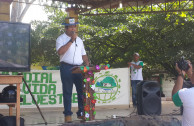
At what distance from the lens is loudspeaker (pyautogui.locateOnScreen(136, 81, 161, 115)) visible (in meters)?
5.66

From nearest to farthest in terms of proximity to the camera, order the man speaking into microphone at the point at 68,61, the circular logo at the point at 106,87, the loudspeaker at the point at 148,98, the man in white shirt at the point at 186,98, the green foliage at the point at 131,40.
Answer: the man in white shirt at the point at 186,98 < the man speaking into microphone at the point at 68,61 < the loudspeaker at the point at 148,98 < the circular logo at the point at 106,87 < the green foliage at the point at 131,40

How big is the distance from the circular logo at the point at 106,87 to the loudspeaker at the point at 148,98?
2.51 metres

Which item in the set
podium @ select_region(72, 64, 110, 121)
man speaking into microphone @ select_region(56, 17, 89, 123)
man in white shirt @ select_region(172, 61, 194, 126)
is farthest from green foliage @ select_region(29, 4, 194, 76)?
man in white shirt @ select_region(172, 61, 194, 126)

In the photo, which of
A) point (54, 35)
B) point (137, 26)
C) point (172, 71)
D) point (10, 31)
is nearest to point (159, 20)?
point (137, 26)

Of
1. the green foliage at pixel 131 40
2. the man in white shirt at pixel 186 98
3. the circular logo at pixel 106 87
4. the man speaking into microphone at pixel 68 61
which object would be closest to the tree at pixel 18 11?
the green foliage at pixel 131 40

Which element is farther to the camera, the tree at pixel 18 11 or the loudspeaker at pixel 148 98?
the tree at pixel 18 11

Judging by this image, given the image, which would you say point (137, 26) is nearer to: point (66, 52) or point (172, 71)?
point (172, 71)

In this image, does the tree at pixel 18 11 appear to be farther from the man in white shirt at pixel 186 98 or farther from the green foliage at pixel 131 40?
the man in white shirt at pixel 186 98

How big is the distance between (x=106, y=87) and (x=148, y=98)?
2.70 metres

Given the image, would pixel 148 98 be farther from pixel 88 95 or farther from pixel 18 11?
pixel 18 11

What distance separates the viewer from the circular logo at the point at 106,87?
27.1 ft

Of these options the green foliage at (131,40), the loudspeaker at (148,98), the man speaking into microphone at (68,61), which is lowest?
the loudspeaker at (148,98)

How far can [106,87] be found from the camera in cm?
832

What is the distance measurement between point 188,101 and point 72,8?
9099mm
